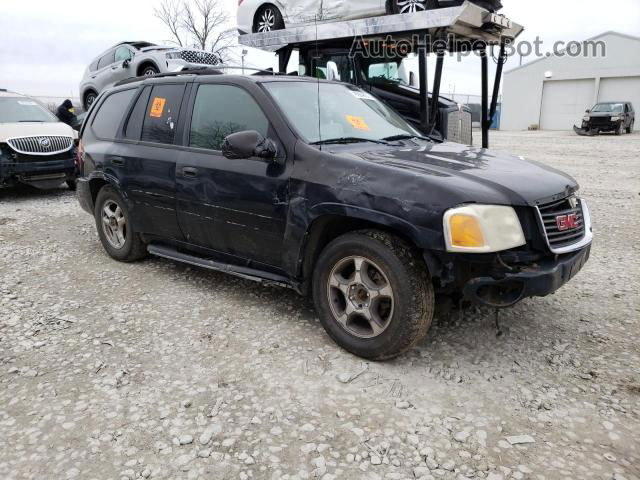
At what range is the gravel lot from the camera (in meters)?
2.28

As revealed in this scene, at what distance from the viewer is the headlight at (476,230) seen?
2.65 meters

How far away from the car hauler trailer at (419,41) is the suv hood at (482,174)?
373cm

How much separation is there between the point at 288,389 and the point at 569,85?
127 ft

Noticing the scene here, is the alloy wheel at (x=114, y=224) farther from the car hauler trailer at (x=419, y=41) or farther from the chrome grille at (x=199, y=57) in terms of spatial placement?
the chrome grille at (x=199, y=57)

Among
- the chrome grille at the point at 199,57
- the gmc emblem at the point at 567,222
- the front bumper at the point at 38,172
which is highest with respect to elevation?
the chrome grille at the point at 199,57

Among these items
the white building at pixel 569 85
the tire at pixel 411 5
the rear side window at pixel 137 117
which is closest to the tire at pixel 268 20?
the tire at pixel 411 5

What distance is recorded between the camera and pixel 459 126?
8656mm

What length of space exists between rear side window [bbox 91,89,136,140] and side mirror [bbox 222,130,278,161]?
1.98 m

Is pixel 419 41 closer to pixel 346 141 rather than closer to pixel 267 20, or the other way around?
pixel 267 20

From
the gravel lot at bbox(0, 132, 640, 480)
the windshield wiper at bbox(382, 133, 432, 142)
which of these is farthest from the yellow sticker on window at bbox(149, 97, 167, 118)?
the windshield wiper at bbox(382, 133, 432, 142)

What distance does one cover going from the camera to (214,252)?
4.03 m

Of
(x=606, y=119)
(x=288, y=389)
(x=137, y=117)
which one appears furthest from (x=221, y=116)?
(x=606, y=119)

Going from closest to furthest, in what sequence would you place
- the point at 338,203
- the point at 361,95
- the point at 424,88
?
the point at 338,203 → the point at 361,95 → the point at 424,88

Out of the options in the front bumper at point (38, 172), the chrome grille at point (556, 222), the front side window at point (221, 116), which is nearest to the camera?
the chrome grille at point (556, 222)
